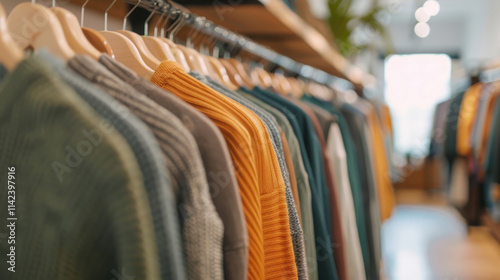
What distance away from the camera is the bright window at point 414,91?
8.23 metres

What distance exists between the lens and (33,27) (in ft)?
2.47

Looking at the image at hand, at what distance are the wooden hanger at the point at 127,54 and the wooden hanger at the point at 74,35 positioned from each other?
116mm

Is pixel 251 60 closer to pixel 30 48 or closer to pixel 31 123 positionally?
pixel 30 48

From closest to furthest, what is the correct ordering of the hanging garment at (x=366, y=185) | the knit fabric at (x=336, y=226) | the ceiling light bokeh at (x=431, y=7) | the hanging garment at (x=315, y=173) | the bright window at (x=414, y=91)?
the hanging garment at (x=315, y=173) < the knit fabric at (x=336, y=226) < the hanging garment at (x=366, y=185) < the ceiling light bokeh at (x=431, y=7) < the bright window at (x=414, y=91)

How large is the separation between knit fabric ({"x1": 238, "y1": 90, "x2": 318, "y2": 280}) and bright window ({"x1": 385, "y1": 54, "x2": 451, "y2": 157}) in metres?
7.40

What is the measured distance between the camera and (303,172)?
1125 mm

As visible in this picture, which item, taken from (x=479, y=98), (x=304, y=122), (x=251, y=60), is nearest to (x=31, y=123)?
(x=304, y=122)

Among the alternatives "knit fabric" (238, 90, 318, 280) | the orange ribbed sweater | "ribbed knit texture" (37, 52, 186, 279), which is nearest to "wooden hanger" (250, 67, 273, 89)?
"knit fabric" (238, 90, 318, 280)

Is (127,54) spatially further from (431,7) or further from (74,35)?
(431,7)

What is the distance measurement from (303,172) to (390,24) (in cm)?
761

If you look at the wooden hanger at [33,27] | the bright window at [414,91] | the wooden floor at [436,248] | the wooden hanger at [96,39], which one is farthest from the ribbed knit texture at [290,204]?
the bright window at [414,91]

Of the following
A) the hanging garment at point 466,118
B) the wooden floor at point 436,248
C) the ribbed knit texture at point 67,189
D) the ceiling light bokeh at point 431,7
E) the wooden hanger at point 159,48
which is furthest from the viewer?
the ceiling light bokeh at point 431,7

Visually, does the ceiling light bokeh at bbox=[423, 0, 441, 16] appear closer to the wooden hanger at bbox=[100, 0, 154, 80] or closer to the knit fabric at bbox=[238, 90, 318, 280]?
the knit fabric at bbox=[238, 90, 318, 280]

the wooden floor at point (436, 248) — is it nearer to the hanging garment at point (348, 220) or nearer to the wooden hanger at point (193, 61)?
the hanging garment at point (348, 220)
